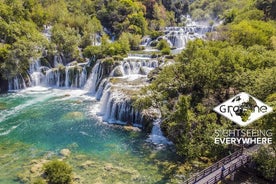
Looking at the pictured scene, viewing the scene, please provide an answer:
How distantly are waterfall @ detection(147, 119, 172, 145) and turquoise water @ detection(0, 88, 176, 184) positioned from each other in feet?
2.86

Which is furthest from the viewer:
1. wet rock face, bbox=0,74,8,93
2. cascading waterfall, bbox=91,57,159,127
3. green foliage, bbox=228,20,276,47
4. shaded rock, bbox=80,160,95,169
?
wet rock face, bbox=0,74,8,93

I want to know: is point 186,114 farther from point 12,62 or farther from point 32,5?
point 32,5

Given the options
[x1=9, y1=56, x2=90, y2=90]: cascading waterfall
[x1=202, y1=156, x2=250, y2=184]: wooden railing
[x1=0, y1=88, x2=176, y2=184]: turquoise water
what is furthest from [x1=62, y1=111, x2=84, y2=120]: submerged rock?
[x1=202, y1=156, x2=250, y2=184]: wooden railing

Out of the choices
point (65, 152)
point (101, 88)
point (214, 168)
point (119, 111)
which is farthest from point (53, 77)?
point (214, 168)

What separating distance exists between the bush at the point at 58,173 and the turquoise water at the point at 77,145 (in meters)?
1.21

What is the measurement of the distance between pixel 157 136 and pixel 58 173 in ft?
38.2

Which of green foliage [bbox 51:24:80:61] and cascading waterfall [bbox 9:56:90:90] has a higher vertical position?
green foliage [bbox 51:24:80:61]

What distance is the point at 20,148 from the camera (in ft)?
87.7

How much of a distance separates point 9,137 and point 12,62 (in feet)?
63.4

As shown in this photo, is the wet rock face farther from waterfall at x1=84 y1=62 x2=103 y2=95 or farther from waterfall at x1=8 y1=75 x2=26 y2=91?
waterfall at x1=84 y1=62 x2=103 y2=95

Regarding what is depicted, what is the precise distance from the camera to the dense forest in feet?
71.9

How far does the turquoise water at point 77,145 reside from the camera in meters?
22.3

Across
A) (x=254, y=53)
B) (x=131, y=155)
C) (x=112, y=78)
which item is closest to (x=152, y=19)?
(x=112, y=78)

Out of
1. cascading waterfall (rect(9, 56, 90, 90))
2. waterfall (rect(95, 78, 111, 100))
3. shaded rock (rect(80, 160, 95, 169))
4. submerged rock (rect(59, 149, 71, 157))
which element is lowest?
shaded rock (rect(80, 160, 95, 169))
